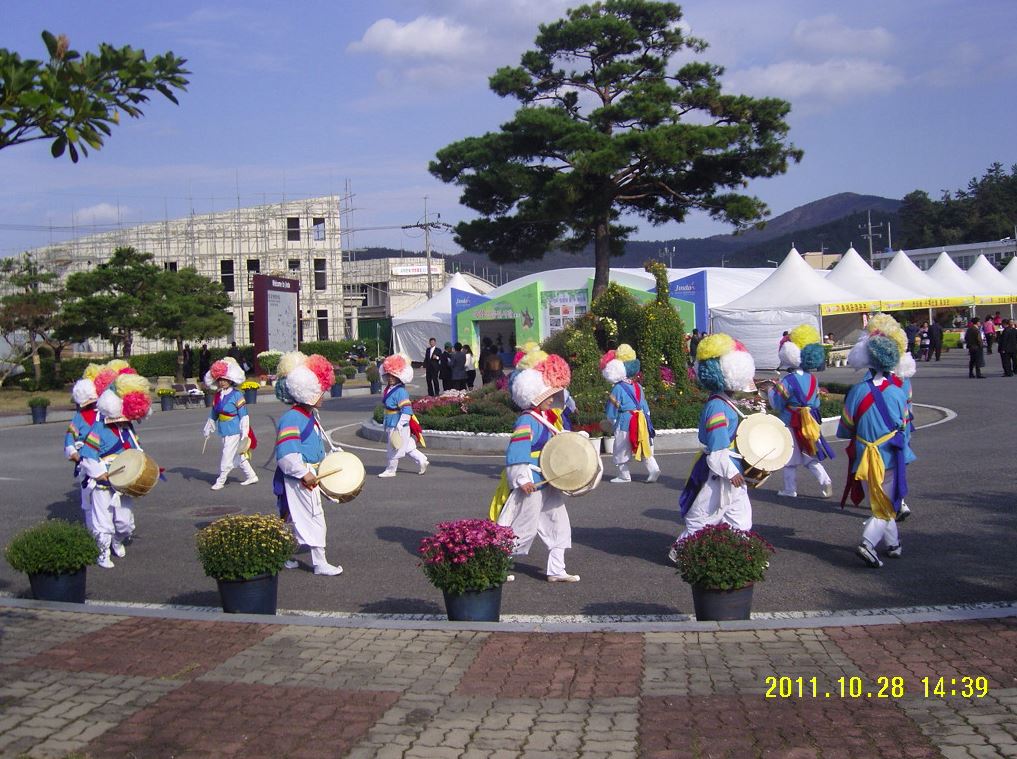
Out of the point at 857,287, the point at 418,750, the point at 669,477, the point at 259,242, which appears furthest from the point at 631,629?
the point at 259,242

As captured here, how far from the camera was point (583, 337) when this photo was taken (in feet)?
63.2

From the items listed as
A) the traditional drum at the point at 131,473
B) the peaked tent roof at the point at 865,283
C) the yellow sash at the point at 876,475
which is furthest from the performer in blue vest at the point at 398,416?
the peaked tent roof at the point at 865,283

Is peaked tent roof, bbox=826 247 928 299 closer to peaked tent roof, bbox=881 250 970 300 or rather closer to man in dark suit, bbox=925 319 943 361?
peaked tent roof, bbox=881 250 970 300

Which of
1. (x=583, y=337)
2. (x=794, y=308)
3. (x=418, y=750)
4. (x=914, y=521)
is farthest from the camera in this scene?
(x=794, y=308)

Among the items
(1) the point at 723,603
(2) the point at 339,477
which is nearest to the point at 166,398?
(2) the point at 339,477

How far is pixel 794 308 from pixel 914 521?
2914cm

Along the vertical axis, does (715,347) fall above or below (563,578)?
above

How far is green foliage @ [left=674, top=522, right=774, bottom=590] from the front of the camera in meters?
6.13

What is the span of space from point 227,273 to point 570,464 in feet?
202

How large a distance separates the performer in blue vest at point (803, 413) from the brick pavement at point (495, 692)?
5.03 m

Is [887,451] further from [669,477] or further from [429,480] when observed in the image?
[429,480]

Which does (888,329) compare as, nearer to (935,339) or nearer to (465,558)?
(465,558)

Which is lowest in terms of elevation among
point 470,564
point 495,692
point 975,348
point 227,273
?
point 495,692

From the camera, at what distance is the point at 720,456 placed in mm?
7816
